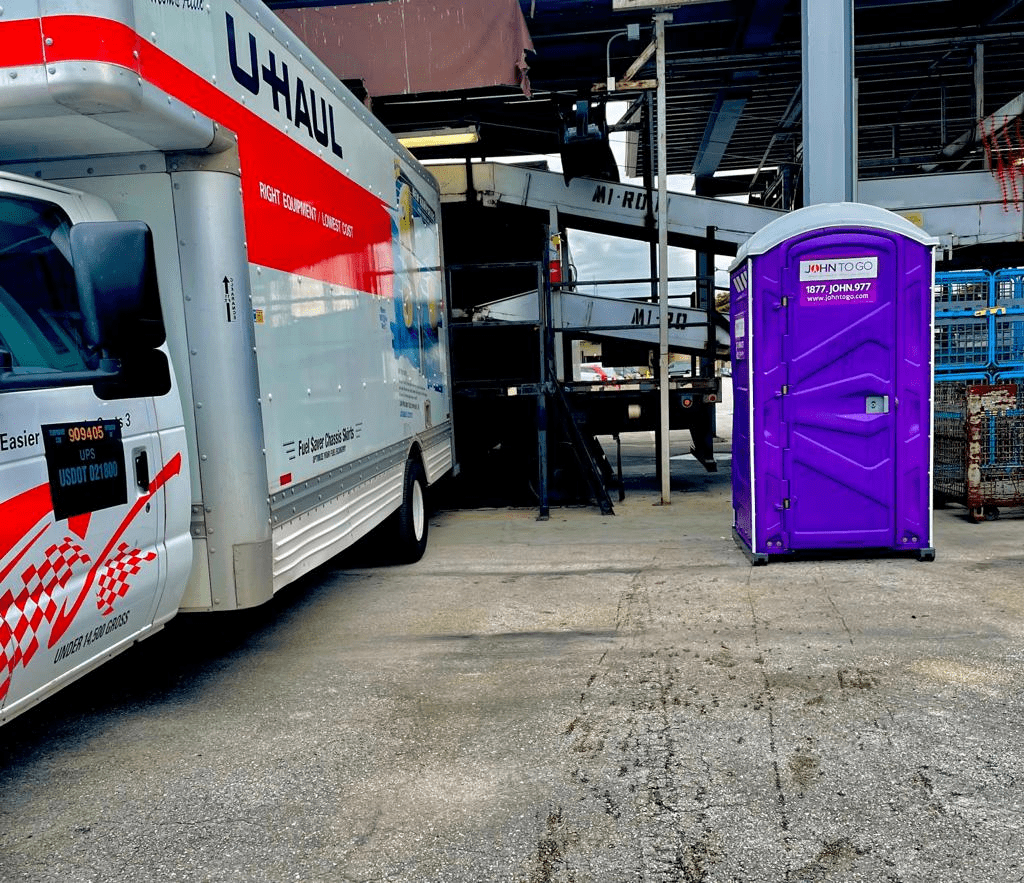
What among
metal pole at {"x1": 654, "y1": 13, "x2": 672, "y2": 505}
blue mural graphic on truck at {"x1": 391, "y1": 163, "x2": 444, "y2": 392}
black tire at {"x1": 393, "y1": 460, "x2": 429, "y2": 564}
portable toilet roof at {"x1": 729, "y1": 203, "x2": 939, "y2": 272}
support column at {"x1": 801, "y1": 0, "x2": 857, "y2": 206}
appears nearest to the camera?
portable toilet roof at {"x1": 729, "y1": 203, "x2": 939, "y2": 272}

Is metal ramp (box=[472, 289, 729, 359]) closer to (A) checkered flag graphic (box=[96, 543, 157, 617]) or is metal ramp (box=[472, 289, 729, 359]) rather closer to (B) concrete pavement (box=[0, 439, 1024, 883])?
(B) concrete pavement (box=[0, 439, 1024, 883])

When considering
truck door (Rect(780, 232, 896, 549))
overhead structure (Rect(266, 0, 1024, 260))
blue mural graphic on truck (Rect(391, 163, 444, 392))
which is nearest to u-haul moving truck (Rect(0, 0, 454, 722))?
blue mural graphic on truck (Rect(391, 163, 444, 392))

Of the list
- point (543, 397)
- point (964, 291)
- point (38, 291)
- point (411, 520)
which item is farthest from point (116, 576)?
point (964, 291)

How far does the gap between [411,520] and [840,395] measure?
3.39 metres

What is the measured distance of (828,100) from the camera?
817 cm

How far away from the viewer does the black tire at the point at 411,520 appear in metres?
6.84

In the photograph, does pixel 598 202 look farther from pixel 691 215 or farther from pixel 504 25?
pixel 504 25

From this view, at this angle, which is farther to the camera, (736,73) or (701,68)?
(736,73)

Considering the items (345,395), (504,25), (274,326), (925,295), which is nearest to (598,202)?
(504,25)

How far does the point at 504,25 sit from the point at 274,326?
20.9 ft

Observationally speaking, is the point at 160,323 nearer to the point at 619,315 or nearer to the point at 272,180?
the point at 272,180

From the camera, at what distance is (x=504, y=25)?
920 cm

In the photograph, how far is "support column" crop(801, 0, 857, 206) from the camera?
8.16 metres

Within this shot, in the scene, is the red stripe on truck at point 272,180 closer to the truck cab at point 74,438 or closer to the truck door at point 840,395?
the truck cab at point 74,438
